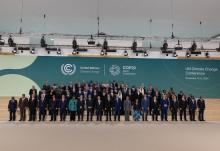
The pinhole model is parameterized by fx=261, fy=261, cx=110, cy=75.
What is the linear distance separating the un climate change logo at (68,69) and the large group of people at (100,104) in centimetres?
438

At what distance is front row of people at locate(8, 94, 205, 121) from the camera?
16109mm

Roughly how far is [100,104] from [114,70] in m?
6.72

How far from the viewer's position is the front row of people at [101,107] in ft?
52.9

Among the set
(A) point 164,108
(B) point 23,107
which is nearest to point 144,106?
(A) point 164,108

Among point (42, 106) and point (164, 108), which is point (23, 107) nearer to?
point (42, 106)

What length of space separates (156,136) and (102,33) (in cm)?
1037

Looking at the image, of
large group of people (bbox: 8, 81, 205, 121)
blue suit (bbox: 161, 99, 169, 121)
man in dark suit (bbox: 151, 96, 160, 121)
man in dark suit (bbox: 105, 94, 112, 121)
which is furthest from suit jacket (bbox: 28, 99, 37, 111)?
blue suit (bbox: 161, 99, 169, 121)

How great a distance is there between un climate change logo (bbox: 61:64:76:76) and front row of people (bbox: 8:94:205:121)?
5436mm

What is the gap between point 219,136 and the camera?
35.6 ft

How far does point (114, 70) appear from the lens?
74.7 ft

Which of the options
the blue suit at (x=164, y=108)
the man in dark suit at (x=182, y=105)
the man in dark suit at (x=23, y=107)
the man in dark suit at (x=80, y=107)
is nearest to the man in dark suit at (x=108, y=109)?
the man in dark suit at (x=80, y=107)

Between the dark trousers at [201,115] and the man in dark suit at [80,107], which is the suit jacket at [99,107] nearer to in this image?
the man in dark suit at [80,107]

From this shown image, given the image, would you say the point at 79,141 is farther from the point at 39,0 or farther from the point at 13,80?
the point at 13,80

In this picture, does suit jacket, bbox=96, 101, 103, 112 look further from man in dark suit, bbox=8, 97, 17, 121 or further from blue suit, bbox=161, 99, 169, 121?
man in dark suit, bbox=8, 97, 17, 121
